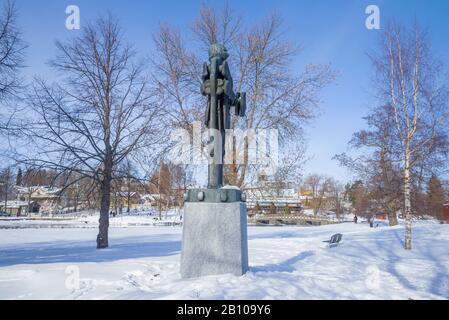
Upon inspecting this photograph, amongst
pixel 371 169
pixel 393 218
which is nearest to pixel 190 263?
pixel 371 169

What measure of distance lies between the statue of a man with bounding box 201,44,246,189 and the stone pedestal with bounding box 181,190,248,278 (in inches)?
27.9

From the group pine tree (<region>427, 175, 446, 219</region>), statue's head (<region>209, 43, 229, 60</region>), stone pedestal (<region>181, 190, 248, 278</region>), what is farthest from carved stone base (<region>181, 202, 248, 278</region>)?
pine tree (<region>427, 175, 446, 219</region>)

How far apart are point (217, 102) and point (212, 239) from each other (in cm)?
276

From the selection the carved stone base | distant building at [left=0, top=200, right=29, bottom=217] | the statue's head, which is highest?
the statue's head

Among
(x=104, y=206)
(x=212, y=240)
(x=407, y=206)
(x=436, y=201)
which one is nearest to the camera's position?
(x=212, y=240)

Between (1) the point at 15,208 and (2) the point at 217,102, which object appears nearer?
(2) the point at 217,102

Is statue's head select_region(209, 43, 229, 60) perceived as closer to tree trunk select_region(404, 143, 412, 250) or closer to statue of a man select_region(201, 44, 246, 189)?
statue of a man select_region(201, 44, 246, 189)

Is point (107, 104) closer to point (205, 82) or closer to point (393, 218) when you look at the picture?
point (205, 82)

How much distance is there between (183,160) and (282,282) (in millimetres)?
10516

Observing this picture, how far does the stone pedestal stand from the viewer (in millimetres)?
5180

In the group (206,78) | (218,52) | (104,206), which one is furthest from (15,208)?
(218,52)

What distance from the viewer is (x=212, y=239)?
523cm

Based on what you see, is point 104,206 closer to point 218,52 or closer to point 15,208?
point 218,52
